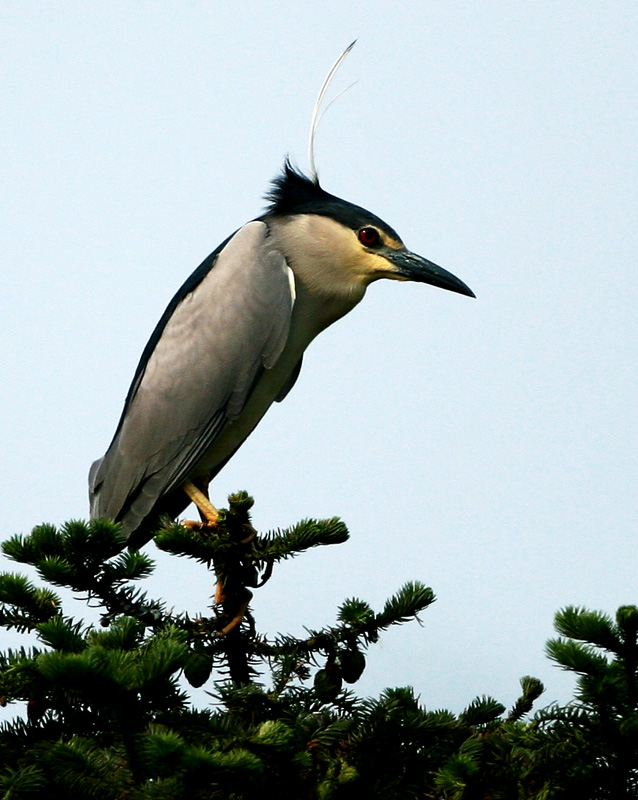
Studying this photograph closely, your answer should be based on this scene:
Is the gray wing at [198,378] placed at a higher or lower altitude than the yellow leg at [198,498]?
higher

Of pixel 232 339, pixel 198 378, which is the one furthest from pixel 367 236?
pixel 198 378

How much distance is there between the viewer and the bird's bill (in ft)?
19.2

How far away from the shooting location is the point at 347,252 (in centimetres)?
597

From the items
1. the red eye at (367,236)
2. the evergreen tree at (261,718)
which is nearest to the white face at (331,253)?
the red eye at (367,236)

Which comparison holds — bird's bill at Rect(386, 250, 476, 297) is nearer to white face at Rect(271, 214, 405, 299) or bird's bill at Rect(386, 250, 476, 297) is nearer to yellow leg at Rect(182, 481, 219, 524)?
white face at Rect(271, 214, 405, 299)

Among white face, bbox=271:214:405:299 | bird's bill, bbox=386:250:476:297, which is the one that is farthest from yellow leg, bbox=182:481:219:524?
bird's bill, bbox=386:250:476:297

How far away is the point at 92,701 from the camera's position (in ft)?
6.68

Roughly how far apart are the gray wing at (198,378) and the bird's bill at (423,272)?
2.33 feet

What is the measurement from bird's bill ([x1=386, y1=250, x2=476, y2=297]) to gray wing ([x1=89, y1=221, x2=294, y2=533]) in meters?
0.71

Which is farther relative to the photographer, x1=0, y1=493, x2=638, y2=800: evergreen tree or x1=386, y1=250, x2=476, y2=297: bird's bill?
x1=386, y1=250, x2=476, y2=297: bird's bill

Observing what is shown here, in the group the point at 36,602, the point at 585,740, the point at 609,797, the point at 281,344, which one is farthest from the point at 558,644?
the point at 281,344

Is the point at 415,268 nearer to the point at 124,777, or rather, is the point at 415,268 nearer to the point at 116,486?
the point at 116,486

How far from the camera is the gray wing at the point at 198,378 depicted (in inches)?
217

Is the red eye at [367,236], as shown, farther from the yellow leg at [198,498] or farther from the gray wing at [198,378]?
the yellow leg at [198,498]
